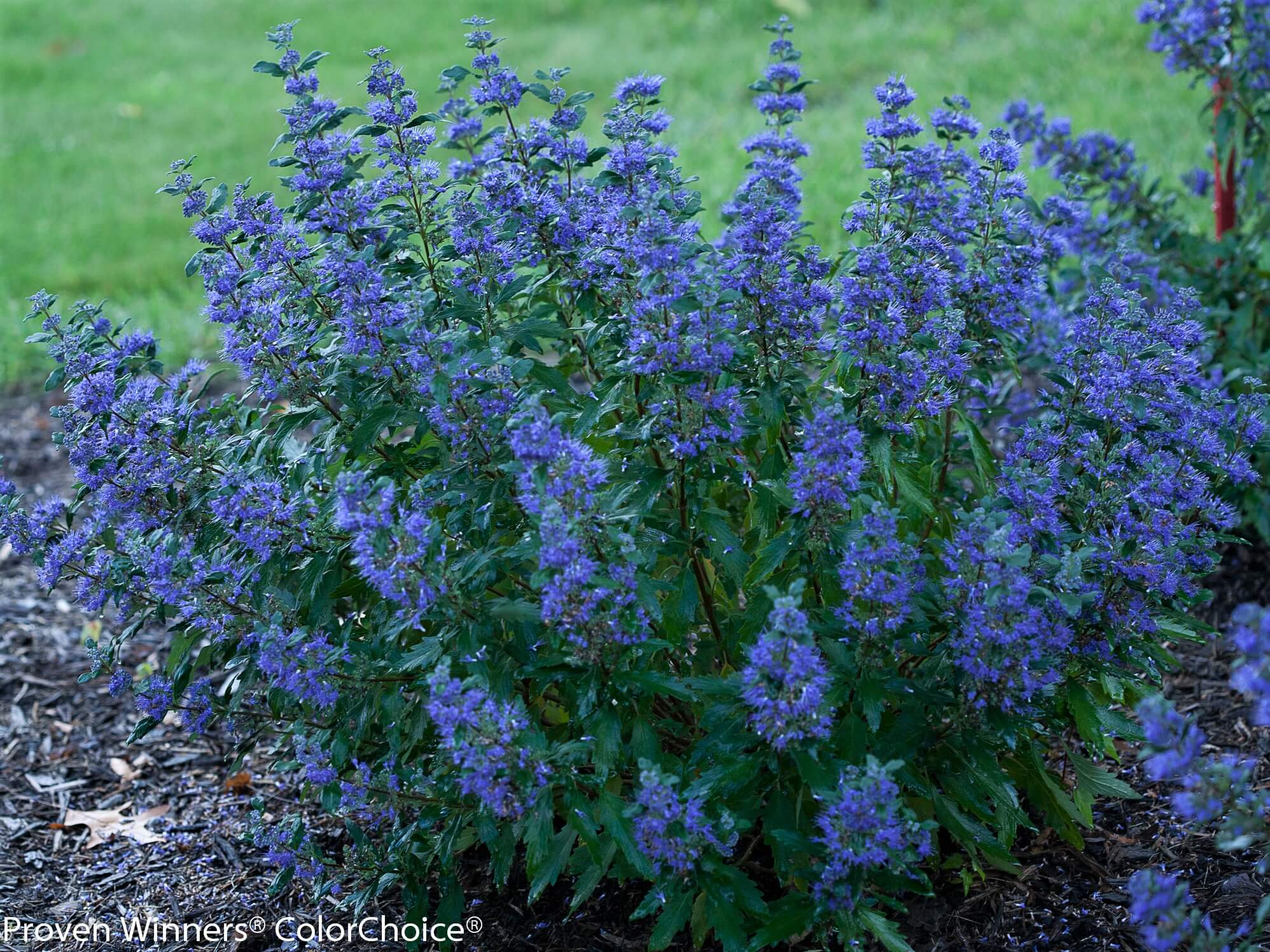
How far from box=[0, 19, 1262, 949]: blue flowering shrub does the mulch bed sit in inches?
7.5

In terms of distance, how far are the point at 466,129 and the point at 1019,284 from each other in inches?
58.0

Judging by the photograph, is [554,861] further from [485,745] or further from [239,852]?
[239,852]

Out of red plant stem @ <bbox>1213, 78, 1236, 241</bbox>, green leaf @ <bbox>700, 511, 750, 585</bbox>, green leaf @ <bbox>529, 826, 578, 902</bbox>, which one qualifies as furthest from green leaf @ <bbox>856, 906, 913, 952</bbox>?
red plant stem @ <bbox>1213, 78, 1236, 241</bbox>

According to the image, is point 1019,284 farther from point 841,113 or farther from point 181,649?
point 841,113

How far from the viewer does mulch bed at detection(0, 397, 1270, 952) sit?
3.11m

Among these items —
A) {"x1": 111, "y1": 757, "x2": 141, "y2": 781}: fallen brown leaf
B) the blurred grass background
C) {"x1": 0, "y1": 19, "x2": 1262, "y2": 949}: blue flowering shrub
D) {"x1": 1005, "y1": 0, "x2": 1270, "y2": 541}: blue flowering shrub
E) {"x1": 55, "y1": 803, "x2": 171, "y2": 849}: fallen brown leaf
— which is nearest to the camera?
{"x1": 0, "y1": 19, "x2": 1262, "y2": 949}: blue flowering shrub

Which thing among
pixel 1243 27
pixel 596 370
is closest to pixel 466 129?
pixel 596 370

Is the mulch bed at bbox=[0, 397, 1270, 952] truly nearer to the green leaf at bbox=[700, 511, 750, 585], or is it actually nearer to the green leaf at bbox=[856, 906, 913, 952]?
the green leaf at bbox=[856, 906, 913, 952]

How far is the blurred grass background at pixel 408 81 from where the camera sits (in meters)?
8.35

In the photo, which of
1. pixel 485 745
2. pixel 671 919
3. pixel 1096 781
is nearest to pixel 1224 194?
pixel 1096 781

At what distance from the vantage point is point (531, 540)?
2.50 m

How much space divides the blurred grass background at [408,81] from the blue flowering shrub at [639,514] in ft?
13.1

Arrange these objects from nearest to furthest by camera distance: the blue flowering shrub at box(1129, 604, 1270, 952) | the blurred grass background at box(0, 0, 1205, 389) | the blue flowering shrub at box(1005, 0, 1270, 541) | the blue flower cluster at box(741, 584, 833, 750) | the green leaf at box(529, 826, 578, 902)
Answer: the blue flowering shrub at box(1129, 604, 1270, 952) < the blue flower cluster at box(741, 584, 833, 750) < the green leaf at box(529, 826, 578, 902) < the blue flowering shrub at box(1005, 0, 1270, 541) < the blurred grass background at box(0, 0, 1205, 389)

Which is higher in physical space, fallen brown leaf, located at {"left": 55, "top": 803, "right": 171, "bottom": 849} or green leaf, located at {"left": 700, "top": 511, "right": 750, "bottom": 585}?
green leaf, located at {"left": 700, "top": 511, "right": 750, "bottom": 585}
